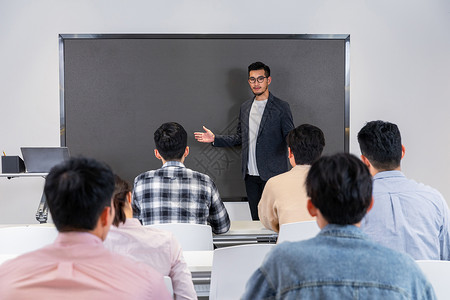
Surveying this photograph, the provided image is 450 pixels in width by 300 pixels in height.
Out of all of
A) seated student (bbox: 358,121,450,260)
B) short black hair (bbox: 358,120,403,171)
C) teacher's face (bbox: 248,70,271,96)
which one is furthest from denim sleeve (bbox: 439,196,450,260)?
teacher's face (bbox: 248,70,271,96)

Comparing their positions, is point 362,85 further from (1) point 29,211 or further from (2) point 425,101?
(1) point 29,211

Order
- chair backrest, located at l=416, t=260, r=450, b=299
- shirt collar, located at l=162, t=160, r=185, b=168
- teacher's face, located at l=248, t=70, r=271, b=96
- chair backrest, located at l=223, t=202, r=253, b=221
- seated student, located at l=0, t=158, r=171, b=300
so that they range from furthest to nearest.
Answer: chair backrest, located at l=223, t=202, r=253, b=221 < teacher's face, located at l=248, t=70, r=271, b=96 < shirt collar, located at l=162, t=160, r=185, b=168 < chair backrest, located at l=416, t=260, r=450, b=299 < seated student, located at l=0, t=158, r=171, b=300

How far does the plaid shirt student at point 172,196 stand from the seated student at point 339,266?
1.60 meters

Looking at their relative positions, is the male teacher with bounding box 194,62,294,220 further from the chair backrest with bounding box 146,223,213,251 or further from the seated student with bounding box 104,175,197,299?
the seated student with bounding box 104,175,197,299

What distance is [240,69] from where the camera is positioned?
4.66m

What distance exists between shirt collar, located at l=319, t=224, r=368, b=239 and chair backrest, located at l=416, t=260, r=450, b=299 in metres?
0.54

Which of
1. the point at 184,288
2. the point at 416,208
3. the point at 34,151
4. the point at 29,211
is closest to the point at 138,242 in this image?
the point at 184,288

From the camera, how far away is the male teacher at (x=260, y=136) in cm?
447

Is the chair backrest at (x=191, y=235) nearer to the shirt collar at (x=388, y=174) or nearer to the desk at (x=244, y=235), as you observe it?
the desk at (x=244, y=235)

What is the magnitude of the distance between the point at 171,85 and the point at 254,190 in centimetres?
130

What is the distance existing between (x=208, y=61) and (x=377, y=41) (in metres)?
1.74

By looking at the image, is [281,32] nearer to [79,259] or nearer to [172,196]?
[172,196]

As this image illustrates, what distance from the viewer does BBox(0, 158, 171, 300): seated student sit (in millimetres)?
1061

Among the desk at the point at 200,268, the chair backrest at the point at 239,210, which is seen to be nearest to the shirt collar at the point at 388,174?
the desk at the point at 200,268
